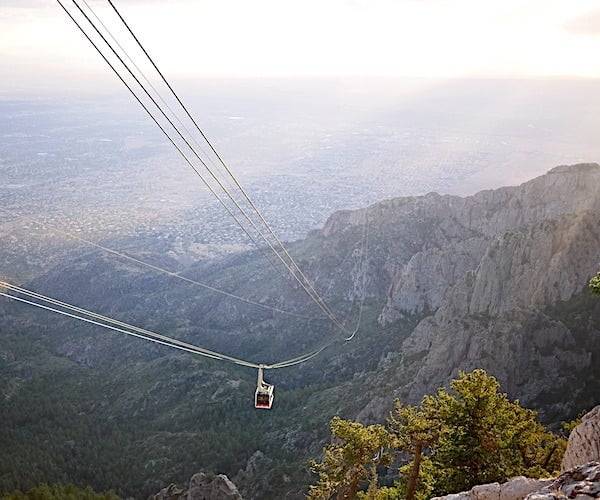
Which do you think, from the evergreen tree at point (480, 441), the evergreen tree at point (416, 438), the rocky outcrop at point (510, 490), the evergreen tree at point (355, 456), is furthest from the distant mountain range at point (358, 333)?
the rocky outcrop at point (510, 490)

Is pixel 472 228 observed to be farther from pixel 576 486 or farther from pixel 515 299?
pixel 576 486

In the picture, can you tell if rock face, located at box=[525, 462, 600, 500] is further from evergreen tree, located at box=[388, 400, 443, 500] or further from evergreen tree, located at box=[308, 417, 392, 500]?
evergreen tree, located at box=[308, 417, 392, 500]

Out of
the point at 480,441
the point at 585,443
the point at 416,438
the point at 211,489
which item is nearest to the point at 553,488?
the point at 585,443

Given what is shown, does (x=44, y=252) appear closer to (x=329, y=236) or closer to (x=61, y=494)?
(x=329, y=236)

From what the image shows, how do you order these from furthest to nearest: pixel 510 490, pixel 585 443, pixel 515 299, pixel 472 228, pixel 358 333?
pixel 472 228, pixel 358 333, pixel 515 299, pixel 585 443, pixel 510 490

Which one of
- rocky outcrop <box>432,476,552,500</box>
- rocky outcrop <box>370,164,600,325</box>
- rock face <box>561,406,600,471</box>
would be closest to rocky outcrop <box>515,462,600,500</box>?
rocky outcrop <box>432,476,552,500</box>
